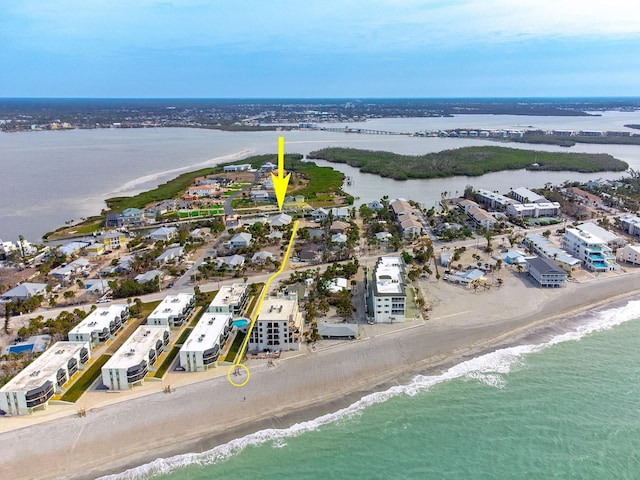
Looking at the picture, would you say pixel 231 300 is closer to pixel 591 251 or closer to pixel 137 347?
pixel 137 347

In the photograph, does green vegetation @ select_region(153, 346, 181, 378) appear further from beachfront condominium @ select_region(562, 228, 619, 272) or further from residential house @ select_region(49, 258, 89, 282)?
beachfront condominium @ select_region(562, 228, 619, 272)

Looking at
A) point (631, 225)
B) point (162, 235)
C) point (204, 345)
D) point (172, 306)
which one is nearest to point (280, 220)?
point (162, 235)

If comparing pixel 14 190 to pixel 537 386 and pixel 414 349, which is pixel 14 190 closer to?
pixel 414 349

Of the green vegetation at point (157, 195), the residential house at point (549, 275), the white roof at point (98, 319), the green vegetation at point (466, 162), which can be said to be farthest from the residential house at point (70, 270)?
the green vegetation at point (466, 162)

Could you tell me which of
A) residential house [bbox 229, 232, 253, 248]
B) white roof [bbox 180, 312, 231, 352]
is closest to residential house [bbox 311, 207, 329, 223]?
residential house [bbox 229, 232, 253, 248]

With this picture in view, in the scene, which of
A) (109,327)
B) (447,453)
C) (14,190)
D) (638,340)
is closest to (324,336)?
(447,453)

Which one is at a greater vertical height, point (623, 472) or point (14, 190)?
point (14, 190)
